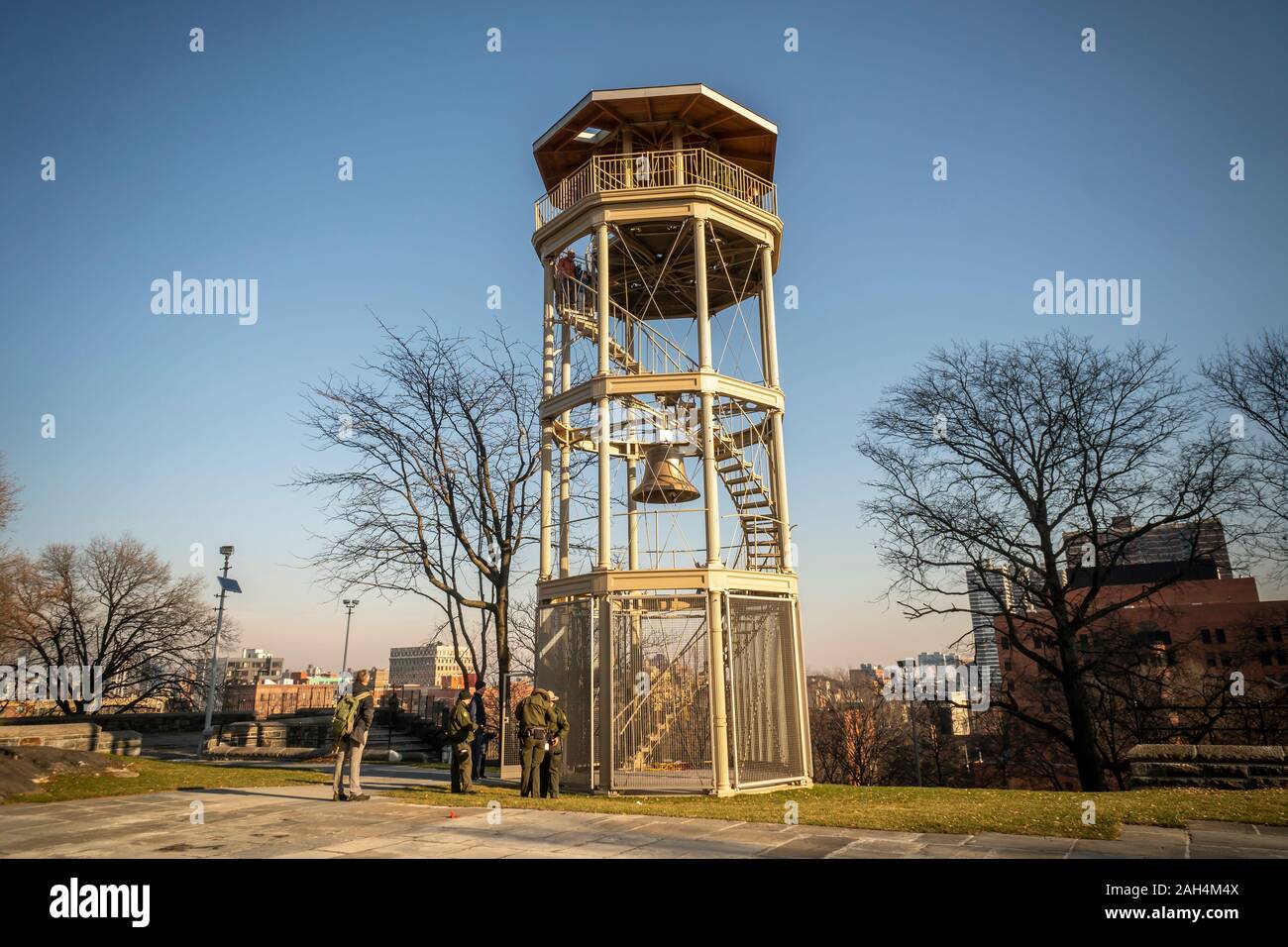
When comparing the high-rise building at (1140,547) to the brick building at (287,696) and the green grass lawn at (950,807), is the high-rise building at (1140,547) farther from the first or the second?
the brick building at (287,696)

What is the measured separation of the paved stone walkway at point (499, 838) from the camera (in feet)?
21.6

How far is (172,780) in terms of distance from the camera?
1352cm

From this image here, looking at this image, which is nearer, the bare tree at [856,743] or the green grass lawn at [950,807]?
the green grass lawn at [950,807]

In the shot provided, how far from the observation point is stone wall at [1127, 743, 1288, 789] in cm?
1092

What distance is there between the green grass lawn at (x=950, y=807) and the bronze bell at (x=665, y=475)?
247 inches

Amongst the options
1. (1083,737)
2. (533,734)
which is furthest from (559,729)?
(1083,737)

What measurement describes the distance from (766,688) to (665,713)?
211 centimetres

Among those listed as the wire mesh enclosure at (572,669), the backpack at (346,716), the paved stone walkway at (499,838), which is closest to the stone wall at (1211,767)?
the paved stone walkway at (499,838)

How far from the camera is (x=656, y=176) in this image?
52.6 ft

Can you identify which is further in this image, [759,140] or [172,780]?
[759,140]

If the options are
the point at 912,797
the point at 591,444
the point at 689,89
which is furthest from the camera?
the point at 591,444
